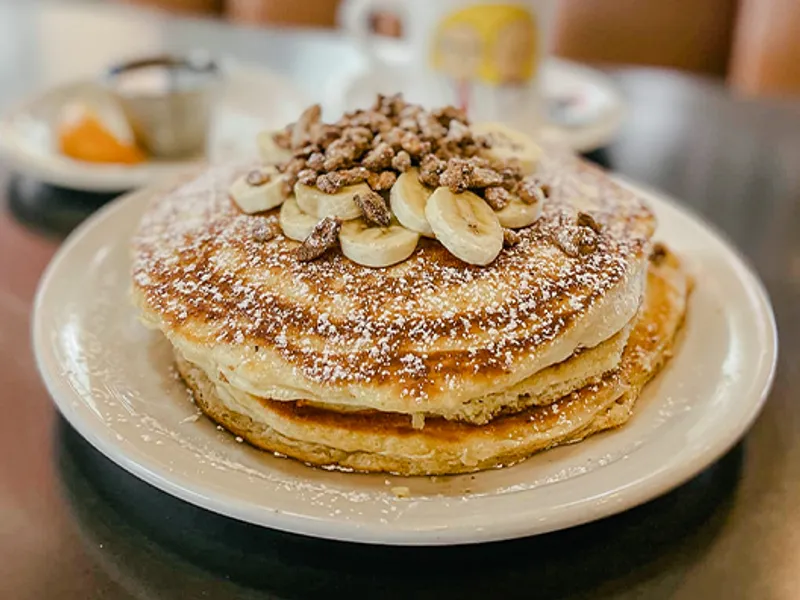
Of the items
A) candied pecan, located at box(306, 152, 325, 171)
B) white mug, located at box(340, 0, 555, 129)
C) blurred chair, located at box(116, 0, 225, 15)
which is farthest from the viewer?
blurred chair, located at box(116, 0, 225, 15)

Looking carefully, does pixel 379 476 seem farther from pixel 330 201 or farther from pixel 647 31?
pixel 647 31

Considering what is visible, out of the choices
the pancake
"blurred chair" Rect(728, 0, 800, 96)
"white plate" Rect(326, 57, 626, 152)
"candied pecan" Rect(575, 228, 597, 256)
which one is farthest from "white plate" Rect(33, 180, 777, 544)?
"blurred chair" Rect(728, 0, 800, 96)

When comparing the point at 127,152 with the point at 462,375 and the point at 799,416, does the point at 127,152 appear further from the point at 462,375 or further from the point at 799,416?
the point at 799,416

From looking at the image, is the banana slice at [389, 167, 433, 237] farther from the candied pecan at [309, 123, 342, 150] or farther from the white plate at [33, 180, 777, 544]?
the white plate at [33, 180, 777, 544]

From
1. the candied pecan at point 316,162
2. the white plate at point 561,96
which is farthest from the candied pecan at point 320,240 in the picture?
the white plate at point 561,96

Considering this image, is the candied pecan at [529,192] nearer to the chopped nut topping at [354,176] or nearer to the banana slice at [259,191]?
the chopped nut topping at [354,176]
